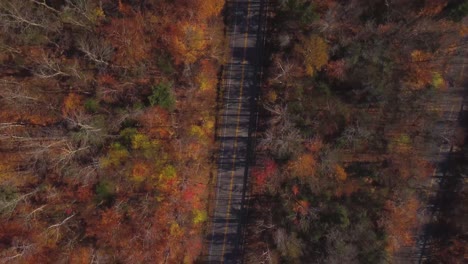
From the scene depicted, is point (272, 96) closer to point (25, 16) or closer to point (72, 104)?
point (72, 104)

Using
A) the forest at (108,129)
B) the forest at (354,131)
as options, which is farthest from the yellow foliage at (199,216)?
the forest at (354,131)

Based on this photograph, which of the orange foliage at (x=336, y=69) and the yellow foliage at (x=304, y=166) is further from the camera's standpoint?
the yellow foliage at (x=304, y=166)

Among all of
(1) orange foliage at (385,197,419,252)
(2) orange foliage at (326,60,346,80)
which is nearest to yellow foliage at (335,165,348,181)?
(1) orange foliage at (385,197,419,252)

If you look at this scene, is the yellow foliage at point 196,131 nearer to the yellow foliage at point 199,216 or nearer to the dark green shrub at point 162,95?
the dark green shrub at point 162,95

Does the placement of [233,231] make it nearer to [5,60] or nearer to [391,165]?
[391,165]

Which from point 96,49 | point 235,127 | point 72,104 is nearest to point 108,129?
point 72,104

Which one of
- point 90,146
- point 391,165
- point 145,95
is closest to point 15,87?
point 90,146

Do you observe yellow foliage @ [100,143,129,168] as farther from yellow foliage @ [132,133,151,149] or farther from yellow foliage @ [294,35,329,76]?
yellow foliage @ [294,35,329,76]
